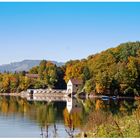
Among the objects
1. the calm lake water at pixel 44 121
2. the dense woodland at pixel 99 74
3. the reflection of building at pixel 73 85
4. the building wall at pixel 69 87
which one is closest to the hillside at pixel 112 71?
the dense woodland at pixel 99 74

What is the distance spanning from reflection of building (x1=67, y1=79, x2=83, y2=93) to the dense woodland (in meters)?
1.11

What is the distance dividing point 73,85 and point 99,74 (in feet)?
45.3

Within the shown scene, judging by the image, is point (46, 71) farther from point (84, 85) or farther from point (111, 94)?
point (111, 94)

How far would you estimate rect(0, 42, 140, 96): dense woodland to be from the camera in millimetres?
85188

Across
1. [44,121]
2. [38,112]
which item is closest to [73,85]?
[38,112]

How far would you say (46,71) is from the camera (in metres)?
106

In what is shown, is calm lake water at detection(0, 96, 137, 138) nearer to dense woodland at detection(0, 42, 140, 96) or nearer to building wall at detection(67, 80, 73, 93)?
dense woodland at detection(0, 42, 140, 96)

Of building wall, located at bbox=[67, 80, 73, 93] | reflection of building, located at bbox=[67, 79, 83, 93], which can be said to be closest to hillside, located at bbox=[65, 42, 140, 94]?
reflection of building, located at bbox=[67, 79, 83, 93]

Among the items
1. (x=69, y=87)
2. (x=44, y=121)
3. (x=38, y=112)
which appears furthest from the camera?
(x=69, y=87)

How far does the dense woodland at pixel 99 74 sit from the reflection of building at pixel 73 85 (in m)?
1.11

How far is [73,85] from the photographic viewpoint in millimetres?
99125

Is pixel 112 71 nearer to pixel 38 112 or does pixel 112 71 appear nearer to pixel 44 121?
pixel 38 112

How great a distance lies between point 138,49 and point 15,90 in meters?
32.1

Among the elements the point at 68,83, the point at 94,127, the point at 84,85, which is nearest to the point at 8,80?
the point at 68,83
